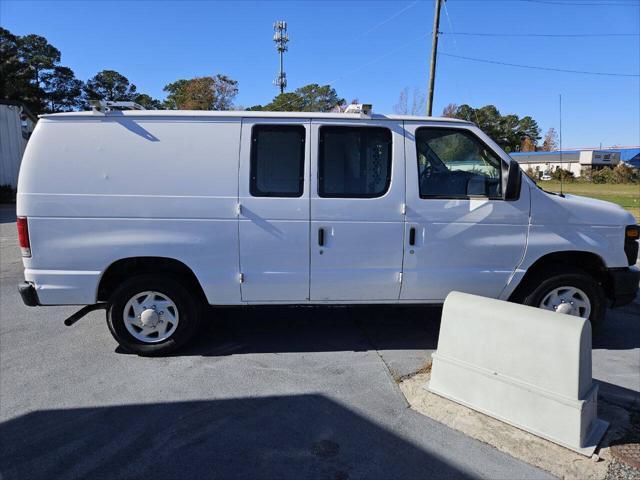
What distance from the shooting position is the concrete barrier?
2.91 meters

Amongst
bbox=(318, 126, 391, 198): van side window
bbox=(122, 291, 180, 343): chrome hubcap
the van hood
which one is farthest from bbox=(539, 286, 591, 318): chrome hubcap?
bbox=(122, 291, 180, 343): chrome hubcap

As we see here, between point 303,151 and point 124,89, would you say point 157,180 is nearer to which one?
point 303,151

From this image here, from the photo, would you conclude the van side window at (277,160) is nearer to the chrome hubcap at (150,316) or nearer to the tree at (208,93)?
the chrome hubcap at (150,316)

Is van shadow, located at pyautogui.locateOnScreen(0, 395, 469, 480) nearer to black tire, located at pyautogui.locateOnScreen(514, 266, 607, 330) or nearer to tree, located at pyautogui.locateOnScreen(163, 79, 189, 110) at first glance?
black tire, located at pyautogui.locateOnScreen(514, 266, 607, 330)

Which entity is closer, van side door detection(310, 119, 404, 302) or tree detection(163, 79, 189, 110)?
van side door detection(310, 119, 404, 302)

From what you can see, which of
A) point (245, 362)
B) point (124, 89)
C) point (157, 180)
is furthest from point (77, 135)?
point (124, 89)

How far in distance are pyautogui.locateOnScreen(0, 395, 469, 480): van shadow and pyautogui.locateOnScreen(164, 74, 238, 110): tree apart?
4616 centimetres

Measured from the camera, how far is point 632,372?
412 cm

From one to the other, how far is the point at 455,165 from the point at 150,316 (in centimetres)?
328

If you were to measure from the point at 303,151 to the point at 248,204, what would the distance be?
2.33ft

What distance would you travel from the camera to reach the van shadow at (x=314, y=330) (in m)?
4.61

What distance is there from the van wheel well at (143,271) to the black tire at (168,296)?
87 millimetres

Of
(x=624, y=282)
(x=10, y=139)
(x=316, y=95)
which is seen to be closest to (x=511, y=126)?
(x=316, y=95)

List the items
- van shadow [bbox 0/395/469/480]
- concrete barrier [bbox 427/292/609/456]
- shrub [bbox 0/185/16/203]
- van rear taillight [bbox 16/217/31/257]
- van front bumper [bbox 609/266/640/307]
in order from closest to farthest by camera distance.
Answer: van shadow [bbox 0/395/469/480], concrete barrier [bbox 427/292/609/456], van rear taillight [bbox 16/217/31/257], van front bumper [bbox 609/266/640/307], shrub [bbox 0/185/16/203]
